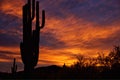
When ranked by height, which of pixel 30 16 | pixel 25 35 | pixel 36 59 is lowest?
pixel 36 59

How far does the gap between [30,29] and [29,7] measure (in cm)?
124

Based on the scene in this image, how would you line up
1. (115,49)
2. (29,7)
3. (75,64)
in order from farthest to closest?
(115,49)
(75,64)
(29,7)

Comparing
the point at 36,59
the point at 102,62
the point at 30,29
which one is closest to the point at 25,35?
the point at 30,29

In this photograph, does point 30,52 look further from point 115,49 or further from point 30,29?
point 115,49

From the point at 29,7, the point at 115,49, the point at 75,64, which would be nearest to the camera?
the point at 29,7

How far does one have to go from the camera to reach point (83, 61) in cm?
2847

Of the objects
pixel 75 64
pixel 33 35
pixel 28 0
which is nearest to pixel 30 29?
pixel 33 35

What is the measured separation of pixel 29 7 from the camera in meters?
17.3

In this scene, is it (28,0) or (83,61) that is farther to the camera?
(83,61)

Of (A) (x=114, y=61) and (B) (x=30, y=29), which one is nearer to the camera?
(B) (x=30, y=29)

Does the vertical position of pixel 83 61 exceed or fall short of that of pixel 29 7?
it falls short

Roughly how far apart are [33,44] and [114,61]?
12653mm

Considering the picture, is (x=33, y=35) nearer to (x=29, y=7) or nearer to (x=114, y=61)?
(x=29, y=7)

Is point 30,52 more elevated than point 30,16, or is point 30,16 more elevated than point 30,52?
point 30,16
